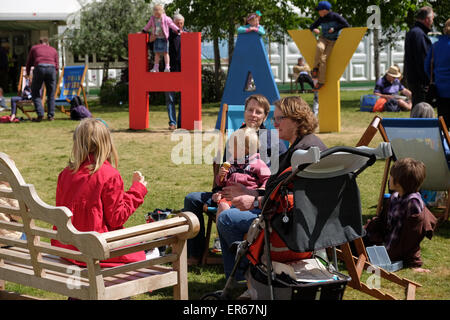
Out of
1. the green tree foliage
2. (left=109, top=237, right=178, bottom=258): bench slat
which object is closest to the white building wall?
the green tree foliage

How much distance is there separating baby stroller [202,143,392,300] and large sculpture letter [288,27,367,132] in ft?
30.2

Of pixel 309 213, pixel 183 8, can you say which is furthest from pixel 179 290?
pixel 183 8

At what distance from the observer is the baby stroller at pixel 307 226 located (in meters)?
3.25

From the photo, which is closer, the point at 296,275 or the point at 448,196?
the point at 296,275

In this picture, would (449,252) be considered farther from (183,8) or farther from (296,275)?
(183,8)

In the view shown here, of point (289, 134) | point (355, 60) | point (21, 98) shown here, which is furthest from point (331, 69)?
point (355, 60)

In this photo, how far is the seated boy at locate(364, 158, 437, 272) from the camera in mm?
4949

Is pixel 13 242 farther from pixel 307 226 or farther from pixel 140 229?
pixel 307 226

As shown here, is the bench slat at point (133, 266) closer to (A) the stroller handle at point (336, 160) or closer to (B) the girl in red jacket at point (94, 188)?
(B) the girl in red jacket at point (94, 188)

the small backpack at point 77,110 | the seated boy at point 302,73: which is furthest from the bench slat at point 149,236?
the seated boy at point 302,73

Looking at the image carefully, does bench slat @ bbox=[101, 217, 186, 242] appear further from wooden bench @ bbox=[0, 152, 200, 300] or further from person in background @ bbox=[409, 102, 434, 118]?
person in background @ bbox=[409, 102, 434, 118]

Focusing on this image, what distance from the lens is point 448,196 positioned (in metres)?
6.09

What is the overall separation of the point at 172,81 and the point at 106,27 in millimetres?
10795
